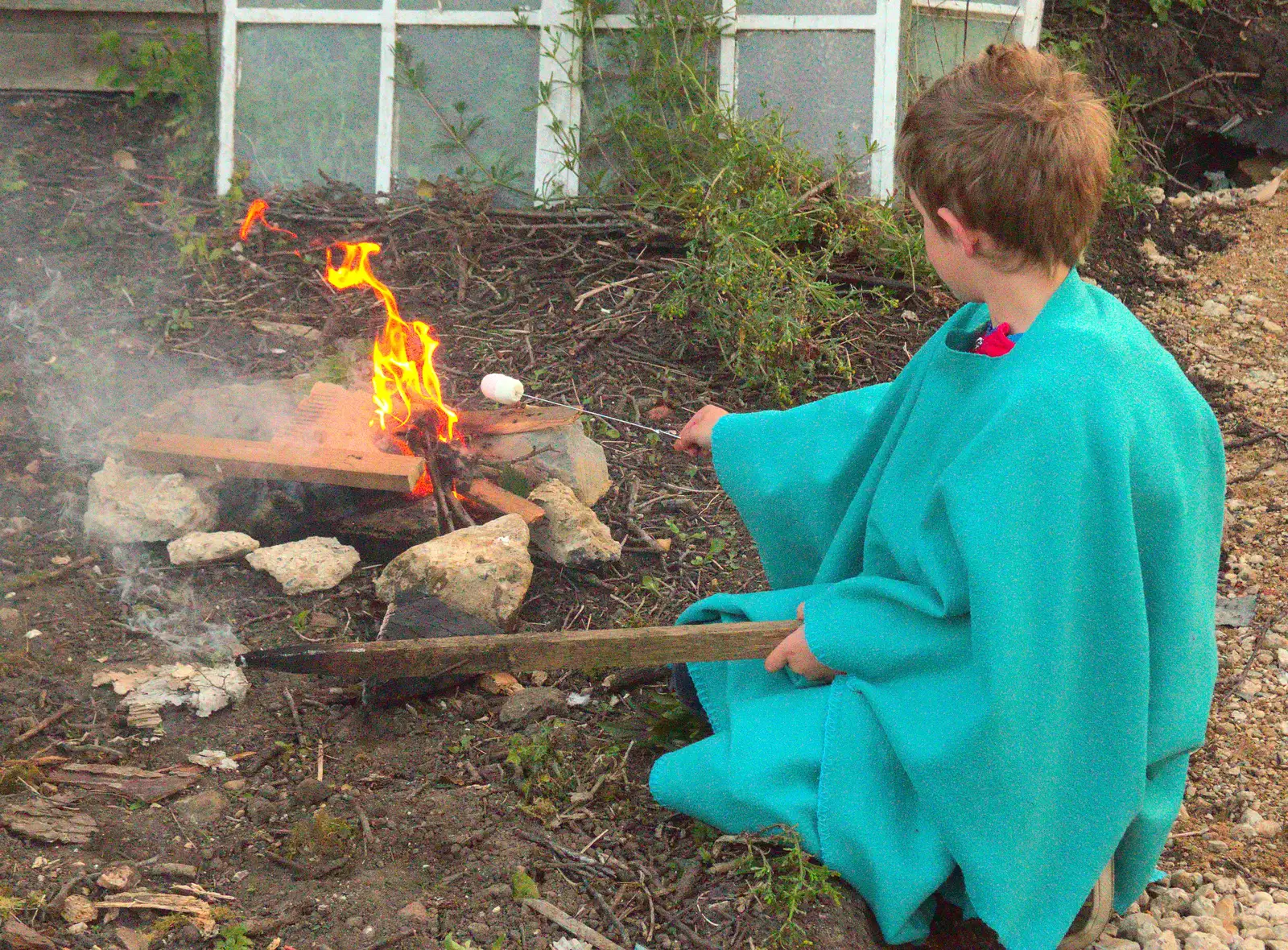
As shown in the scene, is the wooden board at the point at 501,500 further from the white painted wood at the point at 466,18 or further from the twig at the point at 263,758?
the white painted wood at the point at 466,18

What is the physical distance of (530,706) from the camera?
3.14 m

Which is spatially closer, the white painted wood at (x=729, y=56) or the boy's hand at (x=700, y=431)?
the boy's hand at (x=700, y=431)

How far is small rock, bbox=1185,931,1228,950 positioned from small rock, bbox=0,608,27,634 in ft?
9.49

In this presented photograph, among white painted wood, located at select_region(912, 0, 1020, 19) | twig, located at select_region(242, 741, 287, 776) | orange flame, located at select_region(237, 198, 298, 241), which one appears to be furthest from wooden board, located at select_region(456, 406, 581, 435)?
white painted wood, located at select_region(912, 0, 1020, 19)

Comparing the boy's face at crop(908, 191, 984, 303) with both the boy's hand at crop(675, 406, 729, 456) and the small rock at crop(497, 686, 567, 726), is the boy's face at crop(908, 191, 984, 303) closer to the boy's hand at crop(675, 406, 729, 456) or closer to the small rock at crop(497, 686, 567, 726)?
the boy's hand at crop(675, 406, 729, 456)

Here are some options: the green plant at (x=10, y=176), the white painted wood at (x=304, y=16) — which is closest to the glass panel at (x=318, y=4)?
the white painted wood at (x=304, y=16)

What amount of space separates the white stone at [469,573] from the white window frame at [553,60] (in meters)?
2.51

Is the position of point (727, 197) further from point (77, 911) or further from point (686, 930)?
point (77, 911)

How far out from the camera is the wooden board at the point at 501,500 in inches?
144

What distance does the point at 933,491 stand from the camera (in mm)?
2346

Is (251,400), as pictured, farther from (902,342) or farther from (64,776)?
(902,342)

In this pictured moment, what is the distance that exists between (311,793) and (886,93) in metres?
3.93

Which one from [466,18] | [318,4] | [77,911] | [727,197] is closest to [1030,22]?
[727,197]

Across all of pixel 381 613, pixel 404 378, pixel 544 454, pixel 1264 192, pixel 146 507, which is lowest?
pixel 381 613
